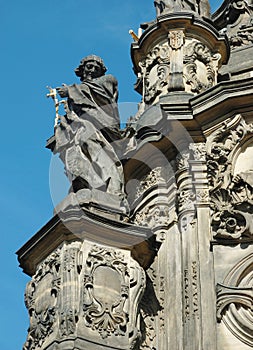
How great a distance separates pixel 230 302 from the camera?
38.7 ft

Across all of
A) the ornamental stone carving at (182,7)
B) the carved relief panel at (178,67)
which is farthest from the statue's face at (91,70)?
the ornamental stone carving at (182,7)

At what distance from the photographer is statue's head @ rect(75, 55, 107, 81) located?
43.9 ft

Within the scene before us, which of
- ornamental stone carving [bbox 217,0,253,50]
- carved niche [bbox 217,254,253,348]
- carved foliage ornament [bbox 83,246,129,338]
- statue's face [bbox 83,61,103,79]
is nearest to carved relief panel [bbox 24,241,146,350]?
carved foliage ornament [bbox 83,246,129,338]

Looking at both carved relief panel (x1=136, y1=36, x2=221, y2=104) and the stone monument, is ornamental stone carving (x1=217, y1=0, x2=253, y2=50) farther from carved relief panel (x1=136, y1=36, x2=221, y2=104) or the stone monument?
carved relief panel (x1=136, y1=36, x2=221, y2=104)

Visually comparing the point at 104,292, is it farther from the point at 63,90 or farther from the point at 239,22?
the point at 239,22

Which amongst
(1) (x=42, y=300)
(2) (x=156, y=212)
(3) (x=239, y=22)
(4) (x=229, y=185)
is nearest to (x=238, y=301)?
(4) (x=229, y=185)

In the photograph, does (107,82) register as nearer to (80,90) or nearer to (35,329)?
(80,90)

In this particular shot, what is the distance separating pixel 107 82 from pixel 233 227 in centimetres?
238

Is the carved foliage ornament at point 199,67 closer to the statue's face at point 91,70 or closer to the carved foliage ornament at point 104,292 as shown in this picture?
the statue's face at point 91,70

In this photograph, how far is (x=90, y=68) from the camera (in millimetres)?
13398

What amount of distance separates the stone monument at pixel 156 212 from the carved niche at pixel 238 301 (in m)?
0.01

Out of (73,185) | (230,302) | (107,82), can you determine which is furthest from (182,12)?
(230,302)

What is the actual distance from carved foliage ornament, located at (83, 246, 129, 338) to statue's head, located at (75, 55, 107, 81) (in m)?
2.66

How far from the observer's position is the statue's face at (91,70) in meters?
13.4
